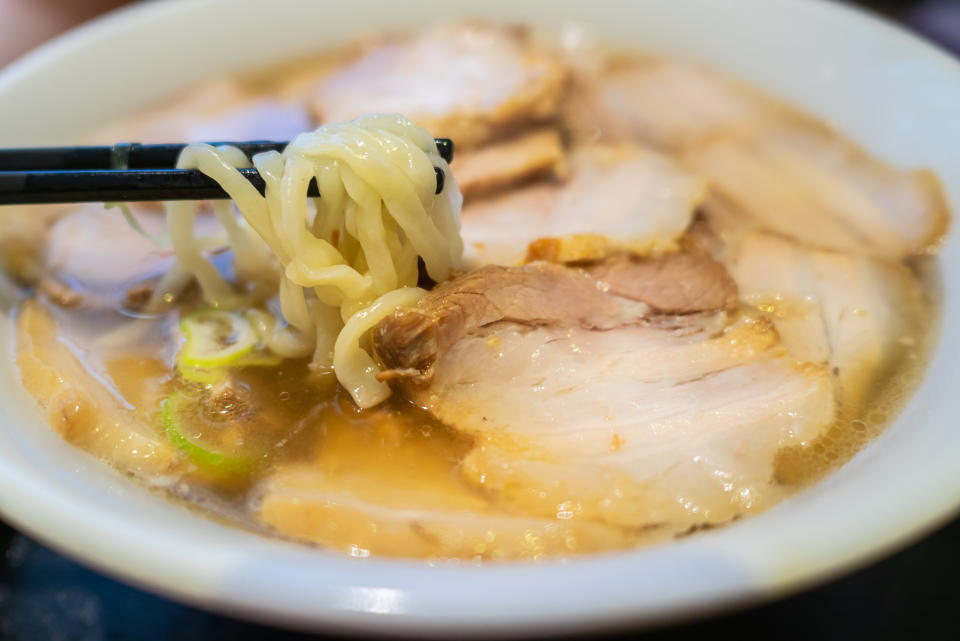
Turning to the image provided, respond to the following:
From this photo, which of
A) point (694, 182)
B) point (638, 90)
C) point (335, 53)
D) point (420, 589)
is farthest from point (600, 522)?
point (335, 53)

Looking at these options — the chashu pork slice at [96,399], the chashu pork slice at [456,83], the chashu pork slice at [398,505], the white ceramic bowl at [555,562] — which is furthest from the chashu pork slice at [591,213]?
the chashu pork slice at [96,399]

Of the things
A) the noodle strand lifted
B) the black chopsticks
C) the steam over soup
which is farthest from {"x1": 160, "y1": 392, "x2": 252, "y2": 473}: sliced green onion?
the black chopsticks

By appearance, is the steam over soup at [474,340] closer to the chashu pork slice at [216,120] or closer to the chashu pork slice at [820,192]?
the chashu pork slice at [820,192]

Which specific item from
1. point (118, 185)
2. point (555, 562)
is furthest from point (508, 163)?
point (555, 562)

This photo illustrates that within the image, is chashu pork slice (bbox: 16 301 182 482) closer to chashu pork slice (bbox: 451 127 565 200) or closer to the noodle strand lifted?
the noodle strand lifted

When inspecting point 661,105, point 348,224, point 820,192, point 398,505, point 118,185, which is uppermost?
point 118,185

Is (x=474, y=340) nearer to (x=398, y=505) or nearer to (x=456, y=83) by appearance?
(x=398, y=505)

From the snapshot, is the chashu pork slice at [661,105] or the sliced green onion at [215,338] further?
the chashu pork slice at [661,105]
